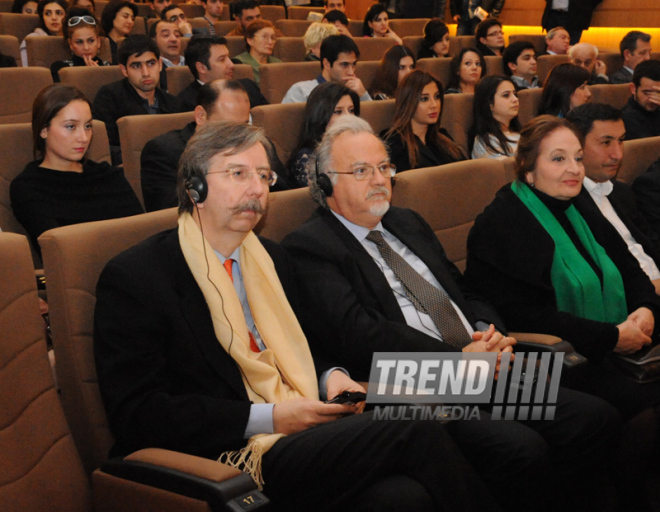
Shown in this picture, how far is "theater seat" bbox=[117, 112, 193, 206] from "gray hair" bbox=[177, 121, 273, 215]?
1.23 m

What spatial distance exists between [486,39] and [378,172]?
14.6 feet

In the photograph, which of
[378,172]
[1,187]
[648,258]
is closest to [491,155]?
[648,258]

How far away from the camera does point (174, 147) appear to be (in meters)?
2.74

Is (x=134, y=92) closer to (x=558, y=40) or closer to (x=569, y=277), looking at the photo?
(x=569, y=277)

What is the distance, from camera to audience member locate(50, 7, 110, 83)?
4328 mm

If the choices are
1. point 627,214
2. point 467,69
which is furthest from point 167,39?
point 627,214

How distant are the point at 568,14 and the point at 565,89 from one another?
3.05 m

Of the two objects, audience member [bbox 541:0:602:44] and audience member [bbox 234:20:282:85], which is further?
audience member [bbox 541:0:602:44]

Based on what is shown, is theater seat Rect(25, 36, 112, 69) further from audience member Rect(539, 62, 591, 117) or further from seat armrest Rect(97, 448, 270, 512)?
seat armrest Rect(97, 448, 270, 512)

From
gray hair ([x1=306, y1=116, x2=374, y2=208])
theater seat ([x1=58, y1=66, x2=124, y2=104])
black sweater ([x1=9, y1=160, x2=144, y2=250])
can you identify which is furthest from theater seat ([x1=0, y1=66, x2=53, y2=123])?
gray hair ([x1=306, y1=116, x2=374, y2=208])

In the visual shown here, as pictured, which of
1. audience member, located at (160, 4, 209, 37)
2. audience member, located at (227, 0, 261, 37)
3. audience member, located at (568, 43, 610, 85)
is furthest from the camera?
audience member, located at (227, 0, 261, 37)

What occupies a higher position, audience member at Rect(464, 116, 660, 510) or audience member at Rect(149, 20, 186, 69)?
audience member at Rect(149, 20, 186, 69)

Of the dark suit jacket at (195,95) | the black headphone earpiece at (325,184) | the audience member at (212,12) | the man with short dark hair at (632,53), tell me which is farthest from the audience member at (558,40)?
the black headphone earpiece at (325,184)

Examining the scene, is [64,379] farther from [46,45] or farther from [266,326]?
[46,45]
